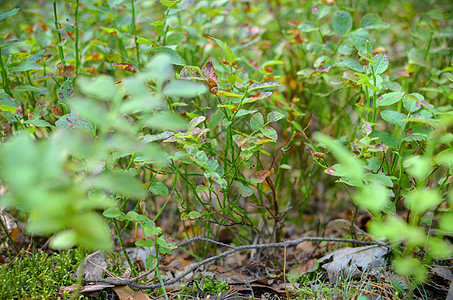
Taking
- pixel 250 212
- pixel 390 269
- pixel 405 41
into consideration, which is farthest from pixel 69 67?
pixel 405 41

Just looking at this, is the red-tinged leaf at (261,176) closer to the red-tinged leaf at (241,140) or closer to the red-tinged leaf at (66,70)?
the red-tinged leaf at (241,140)

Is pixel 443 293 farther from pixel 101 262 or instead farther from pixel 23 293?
pixel 23 293

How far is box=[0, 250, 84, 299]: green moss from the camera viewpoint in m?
0.89

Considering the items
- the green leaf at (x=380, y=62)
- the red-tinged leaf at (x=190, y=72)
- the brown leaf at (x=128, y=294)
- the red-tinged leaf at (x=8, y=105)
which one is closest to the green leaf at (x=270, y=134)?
the red-tinged leaf at (x=190, y=72)

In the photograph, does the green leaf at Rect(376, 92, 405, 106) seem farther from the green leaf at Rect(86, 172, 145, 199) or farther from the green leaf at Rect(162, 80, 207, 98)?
the green leaf at Rect(86, 172, 145, 199)

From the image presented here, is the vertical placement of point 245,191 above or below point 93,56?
below

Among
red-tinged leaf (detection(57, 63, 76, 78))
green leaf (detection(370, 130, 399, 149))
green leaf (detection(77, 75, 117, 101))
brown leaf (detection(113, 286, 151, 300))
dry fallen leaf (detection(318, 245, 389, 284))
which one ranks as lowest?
dry fallen leaf (detection(318, 245, 389, 284))

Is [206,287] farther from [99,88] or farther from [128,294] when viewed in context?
[99,88]

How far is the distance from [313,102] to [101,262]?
106 centimetres

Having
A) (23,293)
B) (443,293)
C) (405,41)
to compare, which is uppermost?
(405,41)

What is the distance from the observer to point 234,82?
91 centimetres

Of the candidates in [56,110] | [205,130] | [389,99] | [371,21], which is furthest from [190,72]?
[371,21]

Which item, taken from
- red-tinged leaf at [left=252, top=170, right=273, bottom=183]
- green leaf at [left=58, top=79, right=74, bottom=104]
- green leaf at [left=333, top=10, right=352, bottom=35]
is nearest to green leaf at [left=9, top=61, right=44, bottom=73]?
green leaf at [left=58, top=79, right=74, bottom=104]

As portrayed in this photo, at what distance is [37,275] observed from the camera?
0.99 metres
